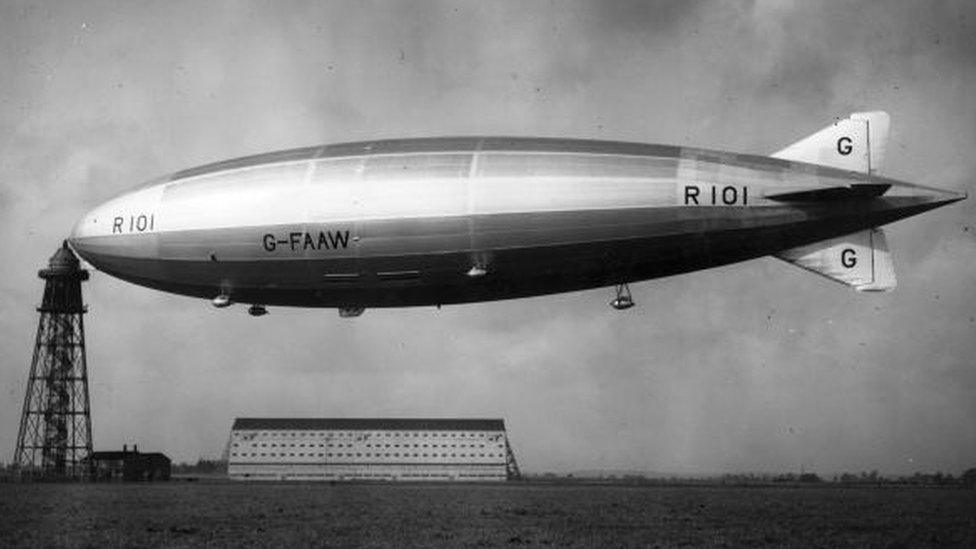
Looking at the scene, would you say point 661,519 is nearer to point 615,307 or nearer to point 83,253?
point 615,307

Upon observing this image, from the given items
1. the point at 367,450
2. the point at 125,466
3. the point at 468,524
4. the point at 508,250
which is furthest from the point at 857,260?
the point at 367,450

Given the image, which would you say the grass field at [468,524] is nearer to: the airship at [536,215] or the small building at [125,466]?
the airship at [536,215]

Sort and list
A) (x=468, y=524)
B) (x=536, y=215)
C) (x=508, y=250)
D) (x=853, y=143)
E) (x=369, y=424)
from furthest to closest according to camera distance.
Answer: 1. (x=369, y=424)
2. (x=468, y=524)
3. (x=853, y=143)
4. (x=508, y=250)
5. (x=536, y=215)

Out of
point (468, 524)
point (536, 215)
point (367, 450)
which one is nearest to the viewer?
point (536, 215)

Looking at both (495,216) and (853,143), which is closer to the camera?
(495,216)

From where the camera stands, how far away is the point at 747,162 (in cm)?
2691

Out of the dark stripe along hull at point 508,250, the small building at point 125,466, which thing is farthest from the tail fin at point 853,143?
the small building at point 125,466

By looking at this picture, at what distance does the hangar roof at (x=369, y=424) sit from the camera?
126562mm

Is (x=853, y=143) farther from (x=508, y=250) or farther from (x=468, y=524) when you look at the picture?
(x=468, y=524)

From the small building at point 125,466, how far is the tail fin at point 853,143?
84.5 meters

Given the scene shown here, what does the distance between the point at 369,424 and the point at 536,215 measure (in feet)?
347

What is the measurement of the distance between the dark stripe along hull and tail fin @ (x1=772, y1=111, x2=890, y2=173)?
186 centimetres

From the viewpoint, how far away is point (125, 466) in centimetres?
10088

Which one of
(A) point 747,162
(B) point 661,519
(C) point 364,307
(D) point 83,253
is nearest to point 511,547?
(C) point 364,307
